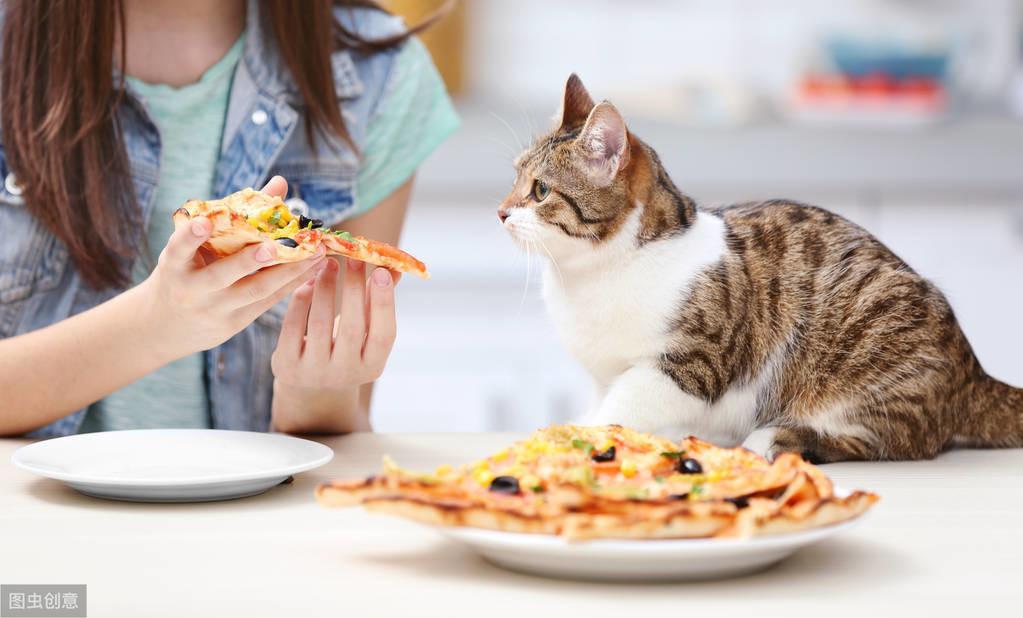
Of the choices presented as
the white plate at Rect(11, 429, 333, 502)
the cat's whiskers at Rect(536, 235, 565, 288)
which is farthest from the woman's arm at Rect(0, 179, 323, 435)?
the cat's whiskers at Rect(536, 235, 565, 288)

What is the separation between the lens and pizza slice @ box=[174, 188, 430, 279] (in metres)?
1.05

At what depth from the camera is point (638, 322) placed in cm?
125

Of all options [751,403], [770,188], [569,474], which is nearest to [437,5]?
[770,188]

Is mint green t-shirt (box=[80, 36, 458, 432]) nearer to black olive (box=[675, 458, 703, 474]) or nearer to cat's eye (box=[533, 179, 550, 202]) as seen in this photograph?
cat's eye (box=[533, 179, 550, 202])

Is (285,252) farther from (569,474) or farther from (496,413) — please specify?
(496,413)

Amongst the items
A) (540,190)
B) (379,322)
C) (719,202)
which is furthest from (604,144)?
(719,202)

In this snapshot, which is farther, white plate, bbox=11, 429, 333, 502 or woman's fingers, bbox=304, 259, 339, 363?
woman's fingers, bbox=304, 259, 339, 363

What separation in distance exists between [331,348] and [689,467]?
548 millimetres

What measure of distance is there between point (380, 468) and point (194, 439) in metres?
0.19

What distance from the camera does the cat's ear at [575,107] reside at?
53.4 inches

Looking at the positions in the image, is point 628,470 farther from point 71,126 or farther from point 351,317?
point 71,126

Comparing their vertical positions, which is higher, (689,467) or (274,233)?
(274,233)

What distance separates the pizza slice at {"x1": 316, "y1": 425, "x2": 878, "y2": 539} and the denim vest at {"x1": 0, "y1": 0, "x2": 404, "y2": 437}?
89 cm

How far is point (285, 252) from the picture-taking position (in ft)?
3.44
